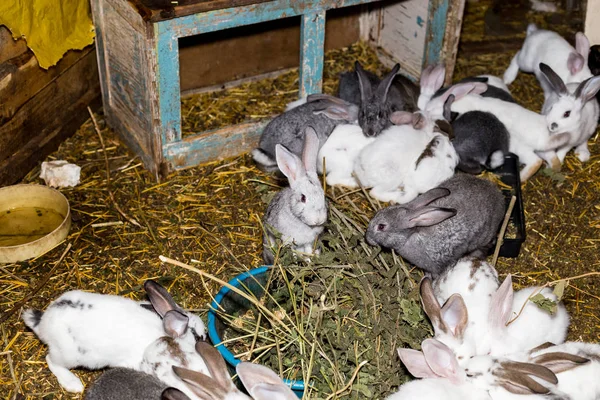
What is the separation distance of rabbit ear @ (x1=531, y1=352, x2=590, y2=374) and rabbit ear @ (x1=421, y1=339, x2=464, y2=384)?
0.35m

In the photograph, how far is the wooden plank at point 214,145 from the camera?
5.04m

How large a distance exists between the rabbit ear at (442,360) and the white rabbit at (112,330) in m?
1.01

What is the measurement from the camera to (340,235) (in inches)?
166

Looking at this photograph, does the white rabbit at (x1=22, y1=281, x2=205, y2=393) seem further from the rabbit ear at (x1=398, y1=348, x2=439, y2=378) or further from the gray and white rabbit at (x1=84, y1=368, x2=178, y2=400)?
the rabbit ear at (x1=398, y1=348, x2=439, y2=378)

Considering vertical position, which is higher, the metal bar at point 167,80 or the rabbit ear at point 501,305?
the metal bar at point 167,80

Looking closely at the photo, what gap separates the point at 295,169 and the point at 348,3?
1.52m

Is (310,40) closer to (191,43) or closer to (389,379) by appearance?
A: (191,43)

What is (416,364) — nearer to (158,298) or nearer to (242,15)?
(158,298)

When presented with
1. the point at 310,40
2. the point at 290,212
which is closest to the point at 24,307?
the point at 290,212

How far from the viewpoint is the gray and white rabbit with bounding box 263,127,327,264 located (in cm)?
399

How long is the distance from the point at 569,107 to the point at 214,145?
228 centimetres

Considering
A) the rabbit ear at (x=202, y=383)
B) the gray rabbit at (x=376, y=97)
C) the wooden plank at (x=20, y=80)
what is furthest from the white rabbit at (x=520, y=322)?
the wooden plank at (x=20, y=80)

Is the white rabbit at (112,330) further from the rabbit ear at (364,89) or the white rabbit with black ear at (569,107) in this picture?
the white rabbit with black ear at (569,107)

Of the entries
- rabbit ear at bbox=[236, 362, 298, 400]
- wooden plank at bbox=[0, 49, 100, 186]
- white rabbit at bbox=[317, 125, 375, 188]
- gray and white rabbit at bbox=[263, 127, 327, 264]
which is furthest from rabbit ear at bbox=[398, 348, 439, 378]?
wooden plank at bbox=[0, 49, 100, 186]
